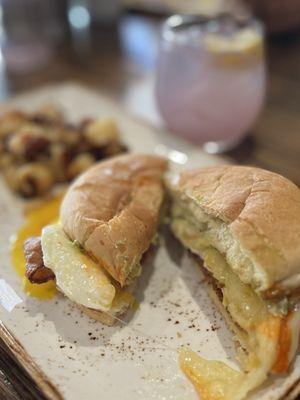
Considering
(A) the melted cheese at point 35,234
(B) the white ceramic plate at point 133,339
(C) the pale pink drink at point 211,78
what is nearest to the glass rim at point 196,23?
(C) the pale pink drink at point 211,78

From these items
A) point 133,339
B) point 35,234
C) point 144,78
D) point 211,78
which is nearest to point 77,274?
point 133,339

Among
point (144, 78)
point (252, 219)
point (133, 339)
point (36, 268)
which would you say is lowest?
point (144, 78)

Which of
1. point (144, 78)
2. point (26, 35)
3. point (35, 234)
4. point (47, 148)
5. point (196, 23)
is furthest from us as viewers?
point (26, 35)

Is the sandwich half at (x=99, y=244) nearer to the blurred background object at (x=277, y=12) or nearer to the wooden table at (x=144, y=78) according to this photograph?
the wooden table at (x=144, y=78)

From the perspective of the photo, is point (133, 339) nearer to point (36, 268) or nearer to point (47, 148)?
point (36, 268)

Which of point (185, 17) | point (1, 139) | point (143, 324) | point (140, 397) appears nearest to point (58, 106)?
point (1, 139)

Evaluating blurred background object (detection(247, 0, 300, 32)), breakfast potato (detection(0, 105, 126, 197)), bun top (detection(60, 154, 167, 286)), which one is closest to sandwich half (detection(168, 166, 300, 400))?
bun top (detection(60, 154, 167, 286))

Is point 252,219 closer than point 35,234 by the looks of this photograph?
Yes

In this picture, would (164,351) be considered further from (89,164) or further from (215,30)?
(215,30)
